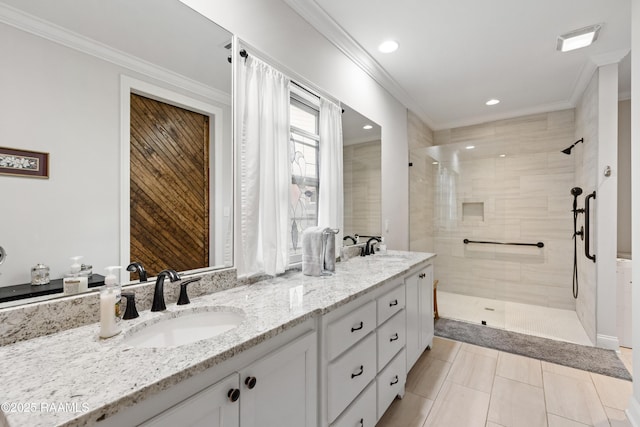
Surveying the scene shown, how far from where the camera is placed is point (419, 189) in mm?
3748

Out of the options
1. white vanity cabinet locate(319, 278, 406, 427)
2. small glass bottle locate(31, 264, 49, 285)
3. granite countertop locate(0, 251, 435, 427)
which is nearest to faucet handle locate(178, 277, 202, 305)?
granite countertop locate(0, 251, 435, 427)

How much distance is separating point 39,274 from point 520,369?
3067mm

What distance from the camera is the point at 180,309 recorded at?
1097 millimetres

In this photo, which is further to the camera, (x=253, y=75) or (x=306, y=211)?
(x=306, y=211)

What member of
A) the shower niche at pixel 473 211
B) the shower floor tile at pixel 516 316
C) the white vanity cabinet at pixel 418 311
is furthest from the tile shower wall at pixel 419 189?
the white vanity cabinet at pixel 418 311

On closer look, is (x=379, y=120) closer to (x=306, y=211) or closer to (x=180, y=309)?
(x=306, y=211)

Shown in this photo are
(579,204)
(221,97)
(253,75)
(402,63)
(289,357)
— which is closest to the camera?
(289,357)

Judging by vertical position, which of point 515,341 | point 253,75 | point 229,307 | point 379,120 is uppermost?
point 379,120

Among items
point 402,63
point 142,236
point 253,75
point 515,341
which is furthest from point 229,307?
point 515,341

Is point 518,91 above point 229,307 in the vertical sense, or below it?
above

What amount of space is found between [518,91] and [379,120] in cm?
175

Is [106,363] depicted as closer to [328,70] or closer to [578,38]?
[328,70]

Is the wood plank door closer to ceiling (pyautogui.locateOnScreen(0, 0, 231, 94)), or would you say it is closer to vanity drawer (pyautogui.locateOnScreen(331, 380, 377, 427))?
ceiling (pyautogui.locateOnScreen(0, 0, 231, 94))

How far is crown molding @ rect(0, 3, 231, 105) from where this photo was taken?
0.82m
